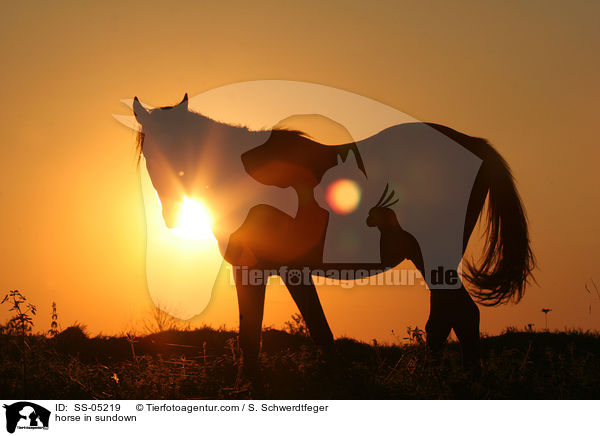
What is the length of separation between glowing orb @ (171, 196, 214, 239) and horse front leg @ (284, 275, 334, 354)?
3.42 feet

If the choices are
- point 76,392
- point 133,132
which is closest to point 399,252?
point 133,132

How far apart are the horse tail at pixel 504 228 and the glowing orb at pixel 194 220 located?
9.64ft

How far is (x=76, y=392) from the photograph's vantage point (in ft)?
19.6

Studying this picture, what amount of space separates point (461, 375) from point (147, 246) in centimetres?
350

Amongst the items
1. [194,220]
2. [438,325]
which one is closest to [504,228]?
[438,325]

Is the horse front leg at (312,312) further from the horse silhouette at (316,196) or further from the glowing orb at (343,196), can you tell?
the glowing orb at (343,196)

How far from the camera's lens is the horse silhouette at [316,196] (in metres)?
6.55

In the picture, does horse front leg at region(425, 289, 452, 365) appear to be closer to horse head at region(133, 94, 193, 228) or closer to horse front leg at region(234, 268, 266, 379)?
horse front leg at region(234, 268, 266, 379)

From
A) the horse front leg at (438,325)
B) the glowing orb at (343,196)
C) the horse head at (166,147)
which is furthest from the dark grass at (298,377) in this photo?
the horse head at (166,147)

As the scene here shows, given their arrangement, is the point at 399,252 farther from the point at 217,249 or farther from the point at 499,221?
the point at 217,249

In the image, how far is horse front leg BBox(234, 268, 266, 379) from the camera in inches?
245
